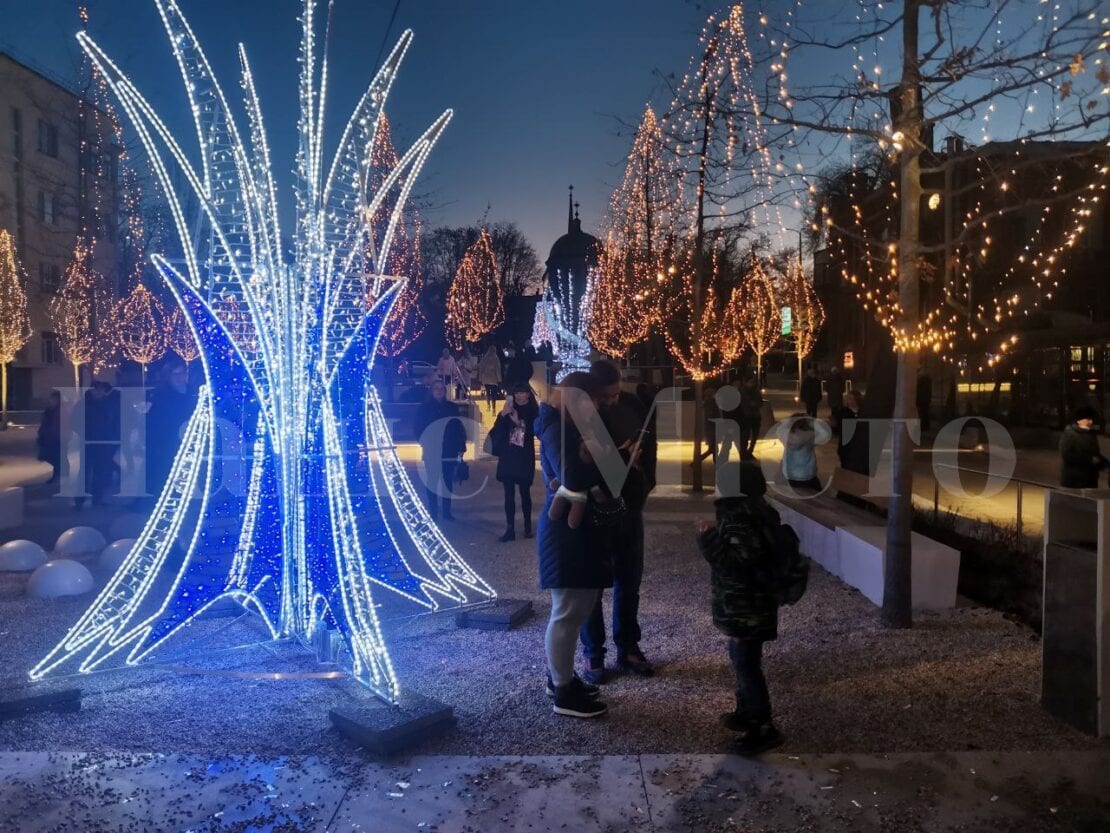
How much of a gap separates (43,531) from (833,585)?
853 cm

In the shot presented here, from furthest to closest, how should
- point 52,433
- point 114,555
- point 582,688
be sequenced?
point 52,433 → point 114,555 → point 582,688

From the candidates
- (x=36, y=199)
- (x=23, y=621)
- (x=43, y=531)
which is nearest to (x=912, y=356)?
(x=23, y=621)

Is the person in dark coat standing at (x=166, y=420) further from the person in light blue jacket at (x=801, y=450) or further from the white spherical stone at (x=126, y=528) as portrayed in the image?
the person in light blue jacket at (x=801, y=450)

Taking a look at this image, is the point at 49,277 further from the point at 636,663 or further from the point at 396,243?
the point at 636,663

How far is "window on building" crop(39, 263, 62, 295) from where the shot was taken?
40.6 meters

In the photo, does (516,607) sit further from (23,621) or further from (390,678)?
(23,621)

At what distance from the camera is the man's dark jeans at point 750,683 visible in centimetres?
460

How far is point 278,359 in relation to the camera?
5.88 metres

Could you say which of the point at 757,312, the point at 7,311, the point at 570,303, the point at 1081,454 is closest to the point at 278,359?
the point at 1081,454

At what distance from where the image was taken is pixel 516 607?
6.95 m

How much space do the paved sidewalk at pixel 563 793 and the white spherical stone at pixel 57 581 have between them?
3.52 m

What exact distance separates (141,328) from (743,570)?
3896cm

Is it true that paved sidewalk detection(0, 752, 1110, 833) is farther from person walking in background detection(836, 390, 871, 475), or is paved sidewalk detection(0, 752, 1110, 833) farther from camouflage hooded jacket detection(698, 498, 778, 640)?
person walking in background detection(836, 390, 871, 475)

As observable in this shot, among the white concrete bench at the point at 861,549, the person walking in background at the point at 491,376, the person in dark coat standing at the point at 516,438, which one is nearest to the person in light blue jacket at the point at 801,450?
the white concrete bench at the point at 861,549
